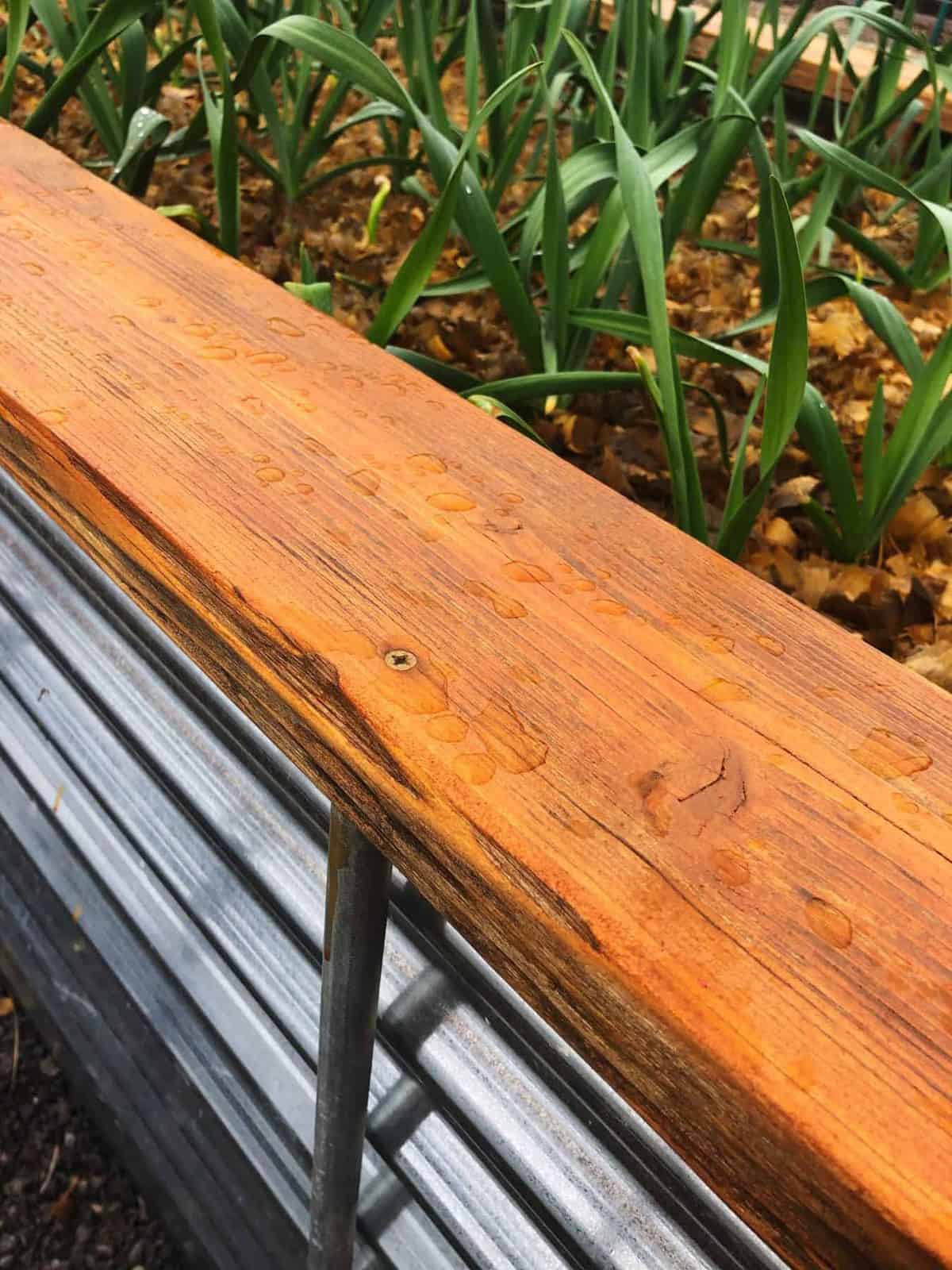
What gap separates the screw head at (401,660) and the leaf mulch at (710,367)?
0.49 m

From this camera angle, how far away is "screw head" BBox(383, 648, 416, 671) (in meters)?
0.40

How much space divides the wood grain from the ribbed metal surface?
0.24 meters

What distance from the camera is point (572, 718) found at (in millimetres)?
384

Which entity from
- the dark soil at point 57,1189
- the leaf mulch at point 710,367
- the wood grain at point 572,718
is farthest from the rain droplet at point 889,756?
the dark soil at point 57,1189

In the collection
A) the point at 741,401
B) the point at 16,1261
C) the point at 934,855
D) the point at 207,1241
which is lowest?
the point at 16,1261

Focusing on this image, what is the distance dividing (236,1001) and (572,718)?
0.55 meters

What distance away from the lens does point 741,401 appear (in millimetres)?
1043

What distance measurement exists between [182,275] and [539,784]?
0.45 metres

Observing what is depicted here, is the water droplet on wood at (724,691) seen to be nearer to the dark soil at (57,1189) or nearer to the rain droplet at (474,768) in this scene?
the rain droplet at (474,768)

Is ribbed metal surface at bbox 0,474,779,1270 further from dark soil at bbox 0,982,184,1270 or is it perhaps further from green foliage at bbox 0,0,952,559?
green foliage at bbox 0,0,952,559

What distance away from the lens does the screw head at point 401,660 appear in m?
0.40

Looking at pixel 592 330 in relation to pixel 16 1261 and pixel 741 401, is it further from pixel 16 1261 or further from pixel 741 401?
pixel 16 1261

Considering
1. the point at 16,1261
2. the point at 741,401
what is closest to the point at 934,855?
the point at 741,401

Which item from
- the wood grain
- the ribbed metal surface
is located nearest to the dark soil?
the ribbed metal surface
